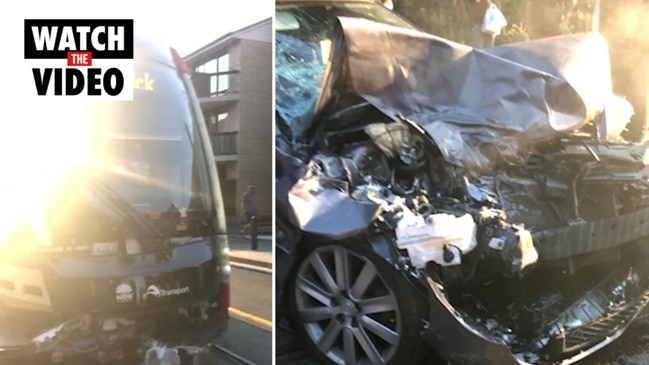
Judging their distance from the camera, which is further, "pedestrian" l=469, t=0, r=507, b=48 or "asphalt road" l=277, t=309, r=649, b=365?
"asphalt road" l=277, t=309, r=649, b=365

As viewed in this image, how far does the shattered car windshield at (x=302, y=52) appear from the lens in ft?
9.36

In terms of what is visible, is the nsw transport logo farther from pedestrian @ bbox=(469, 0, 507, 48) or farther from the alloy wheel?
pedestrian @ bbox=(469, 0, 507, 48)

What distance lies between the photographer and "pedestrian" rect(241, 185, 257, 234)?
261 cm

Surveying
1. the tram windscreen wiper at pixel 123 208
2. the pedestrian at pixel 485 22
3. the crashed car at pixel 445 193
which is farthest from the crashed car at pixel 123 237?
the pedestrian at pixel 485 22

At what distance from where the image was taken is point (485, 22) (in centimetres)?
306

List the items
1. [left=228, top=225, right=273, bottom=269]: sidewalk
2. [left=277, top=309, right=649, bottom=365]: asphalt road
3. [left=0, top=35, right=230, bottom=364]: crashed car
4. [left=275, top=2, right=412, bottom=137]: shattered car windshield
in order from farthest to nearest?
1. [left=277, top=309, right=649, bottom=365]: asphalt road
2. [left=275, top=2, right=412, bottom=137]: shattered car windshield
3. [left=228, top=225, right=273, bottom=269]: sidewalk
4. [left=0, top=35, right=230, bottom=364]: crashed car

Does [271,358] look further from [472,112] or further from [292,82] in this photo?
[472,112]

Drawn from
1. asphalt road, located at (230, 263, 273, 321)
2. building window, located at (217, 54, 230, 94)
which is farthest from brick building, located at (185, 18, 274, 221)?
asphalt road, located at (230, 263, 273, 321)

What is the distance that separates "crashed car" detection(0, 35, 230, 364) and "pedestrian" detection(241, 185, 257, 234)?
110 millimetres

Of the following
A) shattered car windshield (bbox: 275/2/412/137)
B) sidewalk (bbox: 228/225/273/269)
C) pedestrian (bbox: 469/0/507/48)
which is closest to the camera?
sidewalk (bbox: 228/225/273/269)

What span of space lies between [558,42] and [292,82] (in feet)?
4.36

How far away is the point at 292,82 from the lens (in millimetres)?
2898

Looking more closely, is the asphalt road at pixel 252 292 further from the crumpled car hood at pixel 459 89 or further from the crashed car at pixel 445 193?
the crumpled car hood at pixel 459 89

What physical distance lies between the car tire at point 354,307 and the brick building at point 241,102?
389mm
